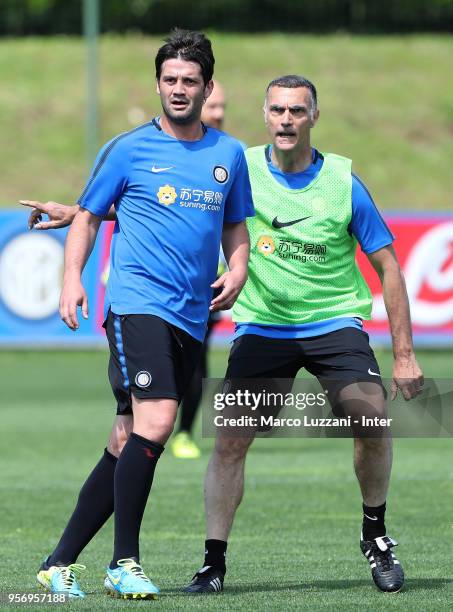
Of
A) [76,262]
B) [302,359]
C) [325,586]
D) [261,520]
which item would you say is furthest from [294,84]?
[261,520]

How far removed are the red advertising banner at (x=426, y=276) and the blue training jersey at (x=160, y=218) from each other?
1398cm

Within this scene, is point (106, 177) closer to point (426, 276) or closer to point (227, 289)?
point (227, 289)

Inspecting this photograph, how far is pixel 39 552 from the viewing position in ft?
23.8

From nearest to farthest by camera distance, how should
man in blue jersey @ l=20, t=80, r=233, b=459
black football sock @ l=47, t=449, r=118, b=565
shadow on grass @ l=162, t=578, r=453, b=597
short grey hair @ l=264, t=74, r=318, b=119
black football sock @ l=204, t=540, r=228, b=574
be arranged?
black football sock @ l=47, t=449, r=118, b=565 → shadow on grass @ l=162, t=578, r=453, b=597 → black football sock @ l=204, t=540, r=228, b=574 → short grey hair @ l=264, t=74, r=318, b=119 → man in blue jersey @ l=20, t=80, r=233, b=459

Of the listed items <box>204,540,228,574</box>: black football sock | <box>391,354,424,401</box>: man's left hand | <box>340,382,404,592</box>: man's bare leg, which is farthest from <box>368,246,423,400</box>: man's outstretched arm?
<box>204,540,228,574</box>: black football sock

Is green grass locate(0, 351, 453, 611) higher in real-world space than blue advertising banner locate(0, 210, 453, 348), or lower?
higher

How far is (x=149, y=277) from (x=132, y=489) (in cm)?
85

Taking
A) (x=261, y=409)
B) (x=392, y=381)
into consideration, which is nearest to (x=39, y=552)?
(x=261, y=409)

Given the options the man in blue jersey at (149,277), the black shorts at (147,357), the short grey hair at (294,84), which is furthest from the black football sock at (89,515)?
the short grey hair at (294,84)

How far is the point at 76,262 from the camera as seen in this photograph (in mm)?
5793

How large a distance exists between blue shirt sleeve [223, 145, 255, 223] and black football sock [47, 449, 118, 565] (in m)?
1.14

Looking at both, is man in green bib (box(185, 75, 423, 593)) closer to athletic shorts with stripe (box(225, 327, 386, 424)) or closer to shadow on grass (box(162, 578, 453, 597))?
athletic shorts with stripe (box(225, 327, 386, 424))

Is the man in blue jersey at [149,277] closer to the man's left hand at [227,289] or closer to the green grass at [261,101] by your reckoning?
the man's left hand at [227,289]

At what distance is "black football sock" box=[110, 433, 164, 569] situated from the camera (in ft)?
18.8
